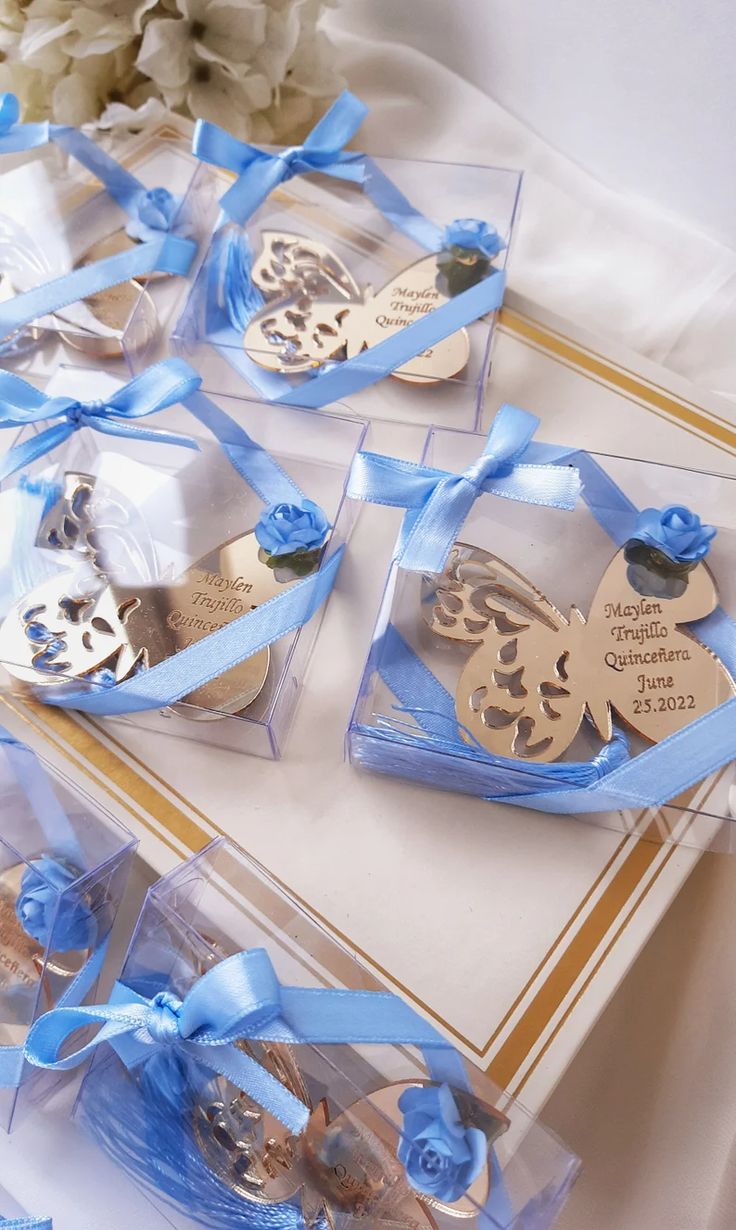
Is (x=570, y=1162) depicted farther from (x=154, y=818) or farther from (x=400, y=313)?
(x=400, y=313)

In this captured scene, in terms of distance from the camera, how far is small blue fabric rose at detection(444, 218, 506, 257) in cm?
93

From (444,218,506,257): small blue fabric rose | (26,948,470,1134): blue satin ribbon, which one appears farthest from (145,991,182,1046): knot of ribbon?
(444,218,506,257): small blue fabric rose

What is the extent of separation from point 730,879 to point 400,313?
0.51 metres

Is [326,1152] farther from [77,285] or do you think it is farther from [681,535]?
[77,285]

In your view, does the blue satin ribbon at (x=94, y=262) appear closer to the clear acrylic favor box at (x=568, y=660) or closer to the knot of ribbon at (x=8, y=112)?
the knot of ribbon at (x=8, y=112)

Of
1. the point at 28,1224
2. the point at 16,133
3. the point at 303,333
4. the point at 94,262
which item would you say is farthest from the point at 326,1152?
the point at 16,133

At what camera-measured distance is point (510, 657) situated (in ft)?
2.41

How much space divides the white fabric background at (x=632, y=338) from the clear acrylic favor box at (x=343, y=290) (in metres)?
0.10

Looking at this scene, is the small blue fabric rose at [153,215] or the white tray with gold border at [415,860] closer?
the white tray with gold border at [415,860]

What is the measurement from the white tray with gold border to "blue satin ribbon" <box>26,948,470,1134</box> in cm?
5

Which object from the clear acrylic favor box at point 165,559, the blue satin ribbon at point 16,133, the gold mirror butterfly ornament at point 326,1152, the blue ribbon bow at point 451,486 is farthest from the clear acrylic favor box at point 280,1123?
the blue satin ribbon at point 16,133

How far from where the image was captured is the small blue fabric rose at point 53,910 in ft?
2.19

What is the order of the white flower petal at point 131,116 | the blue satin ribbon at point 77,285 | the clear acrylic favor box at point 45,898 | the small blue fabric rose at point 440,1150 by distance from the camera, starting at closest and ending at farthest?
the small blue fabric rose at point 440,1150, the clear acrylic favor box at point 45,898, the blue satin ribbon at point 77,285, the white flower petal at point 131,116

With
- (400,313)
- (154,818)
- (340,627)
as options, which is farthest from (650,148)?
(154,818)
